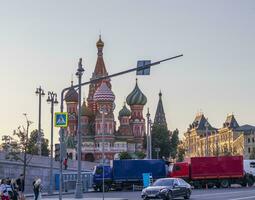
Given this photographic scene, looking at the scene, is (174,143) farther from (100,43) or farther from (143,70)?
(143,70)

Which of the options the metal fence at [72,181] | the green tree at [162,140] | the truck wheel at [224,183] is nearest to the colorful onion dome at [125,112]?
the green tree at [162,140]

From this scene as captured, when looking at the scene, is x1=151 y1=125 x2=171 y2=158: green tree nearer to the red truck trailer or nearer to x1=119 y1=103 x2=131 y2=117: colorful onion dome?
x1=119 y1=103 x2=131 y2=117: colorful onion dome

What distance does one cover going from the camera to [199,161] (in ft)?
170

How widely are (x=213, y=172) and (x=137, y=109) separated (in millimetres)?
79710

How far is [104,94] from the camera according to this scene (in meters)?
117

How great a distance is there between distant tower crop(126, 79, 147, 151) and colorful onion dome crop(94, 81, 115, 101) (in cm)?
1313

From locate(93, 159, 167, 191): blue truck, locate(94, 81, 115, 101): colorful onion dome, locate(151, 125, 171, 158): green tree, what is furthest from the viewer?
locate(151, 125, 171, 158): green tree

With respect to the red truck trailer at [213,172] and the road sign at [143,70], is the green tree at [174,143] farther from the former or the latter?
the road sign at [143,70]

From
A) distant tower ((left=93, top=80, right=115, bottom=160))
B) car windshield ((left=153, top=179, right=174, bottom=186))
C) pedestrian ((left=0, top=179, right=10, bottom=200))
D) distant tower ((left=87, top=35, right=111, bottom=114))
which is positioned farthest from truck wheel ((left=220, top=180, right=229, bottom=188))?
distant tower ((left=87, top=35, right=111, bottom=114))

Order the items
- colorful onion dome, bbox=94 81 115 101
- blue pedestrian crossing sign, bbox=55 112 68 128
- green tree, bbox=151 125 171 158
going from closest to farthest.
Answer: blue pedestrian crossing sign, bbox=55 112 68 128
colorful onion dome, bbox=94 81 115 101
green tree, bbox=151 125 171 158

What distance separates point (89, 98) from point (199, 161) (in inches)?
3130

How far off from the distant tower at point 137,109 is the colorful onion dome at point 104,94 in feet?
43.1

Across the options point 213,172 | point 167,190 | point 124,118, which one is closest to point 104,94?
point 124,118

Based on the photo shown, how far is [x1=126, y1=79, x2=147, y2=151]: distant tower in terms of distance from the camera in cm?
12838
